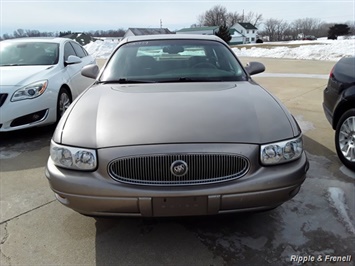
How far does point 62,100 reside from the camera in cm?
524

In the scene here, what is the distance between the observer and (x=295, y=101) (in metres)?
7.00

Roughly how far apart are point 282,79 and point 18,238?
9.21 meters

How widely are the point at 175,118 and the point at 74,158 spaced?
2.39 feet

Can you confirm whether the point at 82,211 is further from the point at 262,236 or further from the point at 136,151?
the point at 262,236

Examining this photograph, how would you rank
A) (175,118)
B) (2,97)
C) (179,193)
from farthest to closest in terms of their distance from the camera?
(2,97) → (175,118) → (179,193)

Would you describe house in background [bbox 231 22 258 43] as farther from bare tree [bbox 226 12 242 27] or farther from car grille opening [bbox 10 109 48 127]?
car grille opening [bbox 10 109 48 127]

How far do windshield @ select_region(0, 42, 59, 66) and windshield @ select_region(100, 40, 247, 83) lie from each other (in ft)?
7.95

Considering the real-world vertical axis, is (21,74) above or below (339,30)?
above

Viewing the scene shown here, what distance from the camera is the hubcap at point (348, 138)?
350 cm

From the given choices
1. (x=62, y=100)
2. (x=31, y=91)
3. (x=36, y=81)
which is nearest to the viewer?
(x=31, y=91)

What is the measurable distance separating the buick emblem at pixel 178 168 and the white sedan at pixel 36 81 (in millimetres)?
3223

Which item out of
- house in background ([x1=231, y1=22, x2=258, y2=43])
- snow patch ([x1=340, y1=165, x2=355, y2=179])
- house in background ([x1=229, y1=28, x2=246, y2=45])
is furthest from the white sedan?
house in background ([x1=231, y1=22, x2=258, y2=43])

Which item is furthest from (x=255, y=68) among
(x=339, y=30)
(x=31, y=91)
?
(x=339, y=30)

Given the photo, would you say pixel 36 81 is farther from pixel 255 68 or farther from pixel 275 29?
pixel 275 29
